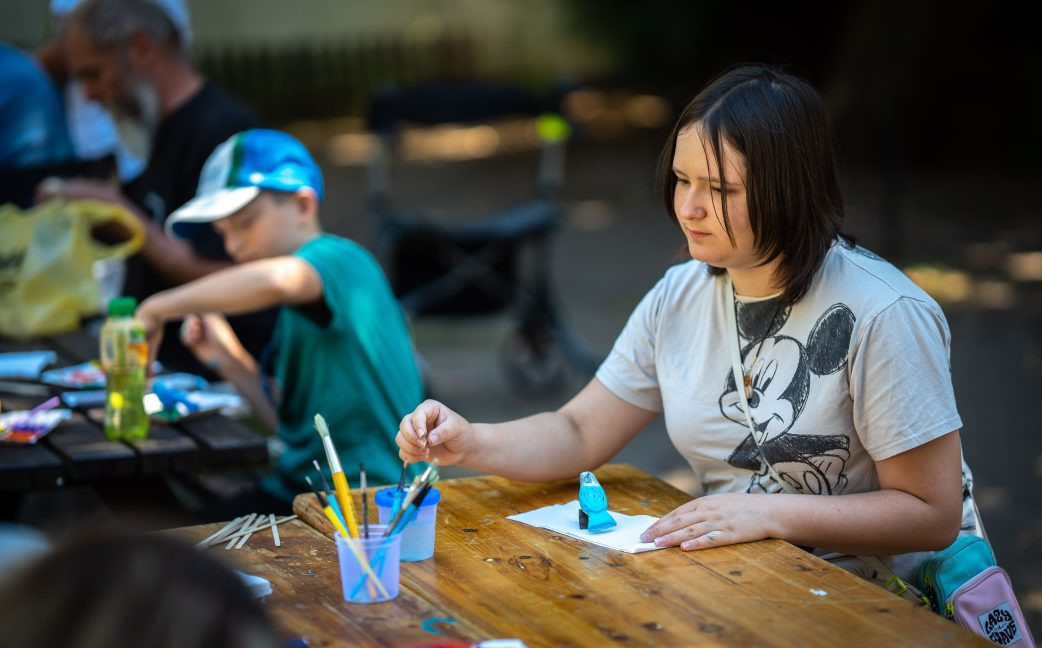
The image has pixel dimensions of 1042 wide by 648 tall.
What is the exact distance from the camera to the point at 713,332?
7.43 ft

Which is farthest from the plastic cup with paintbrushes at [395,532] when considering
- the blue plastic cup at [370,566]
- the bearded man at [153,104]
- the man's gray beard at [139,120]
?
the man's gray beard at [139,120]

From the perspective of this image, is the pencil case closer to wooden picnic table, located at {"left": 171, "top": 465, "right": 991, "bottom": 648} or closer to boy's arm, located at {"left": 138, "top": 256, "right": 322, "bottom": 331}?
wooden picnic table, located at {"left": 171, "top": 465, "right": 991, "bottom": 648}

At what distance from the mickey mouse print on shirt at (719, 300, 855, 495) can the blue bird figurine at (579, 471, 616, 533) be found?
32cm

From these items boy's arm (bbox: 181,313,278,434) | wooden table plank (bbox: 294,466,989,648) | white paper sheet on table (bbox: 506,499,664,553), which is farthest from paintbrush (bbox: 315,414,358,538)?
boy's arm (bbox: 181,313,278,434)

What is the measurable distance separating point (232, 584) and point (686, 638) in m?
0.79

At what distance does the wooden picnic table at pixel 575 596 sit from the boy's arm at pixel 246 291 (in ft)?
2.69

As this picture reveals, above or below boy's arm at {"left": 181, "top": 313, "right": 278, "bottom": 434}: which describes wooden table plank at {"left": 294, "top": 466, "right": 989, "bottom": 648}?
above

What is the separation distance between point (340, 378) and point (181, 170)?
5.32 feet

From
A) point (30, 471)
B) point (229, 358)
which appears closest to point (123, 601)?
point (30, 471)

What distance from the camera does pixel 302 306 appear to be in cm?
286

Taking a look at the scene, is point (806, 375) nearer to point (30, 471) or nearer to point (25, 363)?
point (30, 471)

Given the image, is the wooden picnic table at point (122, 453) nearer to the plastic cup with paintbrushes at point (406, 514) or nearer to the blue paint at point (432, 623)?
the plastic cup with paintbrushes at point (406, 514)

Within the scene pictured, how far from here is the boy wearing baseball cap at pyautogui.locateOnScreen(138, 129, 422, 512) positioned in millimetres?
2822

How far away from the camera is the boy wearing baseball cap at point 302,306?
9.26ft
